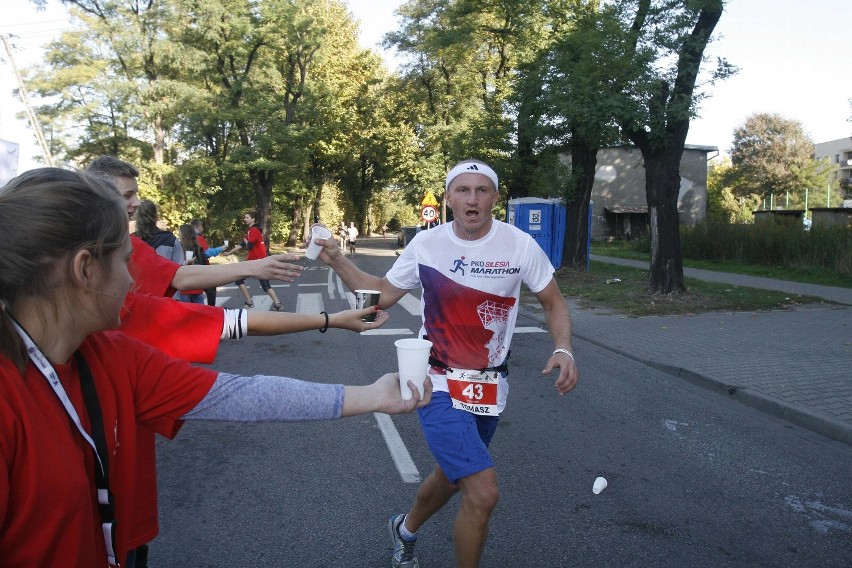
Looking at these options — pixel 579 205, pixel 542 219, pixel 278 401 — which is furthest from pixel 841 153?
pixel 278 401

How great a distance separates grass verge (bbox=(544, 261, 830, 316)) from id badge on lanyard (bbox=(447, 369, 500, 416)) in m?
10.2

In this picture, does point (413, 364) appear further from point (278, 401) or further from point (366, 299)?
point (366, 299)

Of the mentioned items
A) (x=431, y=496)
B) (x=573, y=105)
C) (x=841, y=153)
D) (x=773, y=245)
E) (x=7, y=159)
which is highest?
(x=841, y=153)

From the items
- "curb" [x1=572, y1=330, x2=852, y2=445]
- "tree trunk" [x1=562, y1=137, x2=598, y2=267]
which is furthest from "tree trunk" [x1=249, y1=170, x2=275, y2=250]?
"curb" [x1=572, y1=330, x2=852, y2=445]

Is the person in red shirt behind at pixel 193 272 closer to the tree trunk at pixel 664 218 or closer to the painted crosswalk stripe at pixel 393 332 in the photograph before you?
the painted crosswalk stripe at pixel 393 332

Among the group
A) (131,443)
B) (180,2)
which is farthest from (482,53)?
(131,443)

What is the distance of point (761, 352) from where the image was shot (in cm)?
895

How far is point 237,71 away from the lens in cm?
3441

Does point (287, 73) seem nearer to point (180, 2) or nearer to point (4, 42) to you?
point (180, 2)

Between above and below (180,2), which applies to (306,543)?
below

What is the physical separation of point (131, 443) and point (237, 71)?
36115 millimetres

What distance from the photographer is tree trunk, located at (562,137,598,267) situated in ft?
61.9

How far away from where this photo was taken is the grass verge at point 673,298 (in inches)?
514

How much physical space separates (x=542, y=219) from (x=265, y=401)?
18371 millimetres
